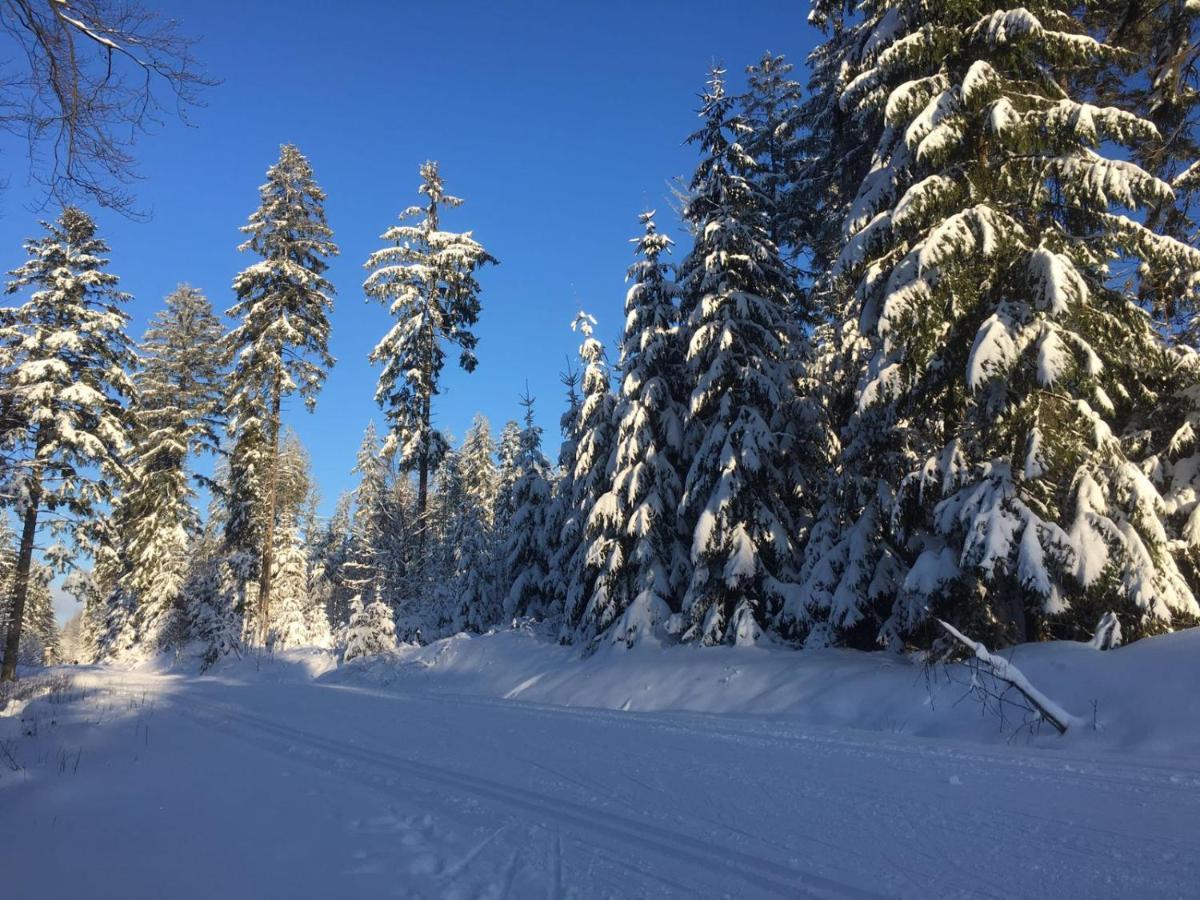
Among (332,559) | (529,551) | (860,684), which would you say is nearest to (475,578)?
(529,551)

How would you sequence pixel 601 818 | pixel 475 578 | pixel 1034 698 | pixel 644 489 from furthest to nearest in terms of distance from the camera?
pixel 475 578 → pixel 644 489 → pixel 1034 698 → pixel 601 818

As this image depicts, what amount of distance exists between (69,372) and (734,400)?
20.6 metres

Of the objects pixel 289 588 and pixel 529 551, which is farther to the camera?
pixel 289 588

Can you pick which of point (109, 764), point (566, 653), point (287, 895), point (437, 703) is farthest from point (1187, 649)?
point (566, 653)

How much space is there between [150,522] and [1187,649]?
3111cm

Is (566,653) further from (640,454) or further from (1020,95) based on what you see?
(1020,95)

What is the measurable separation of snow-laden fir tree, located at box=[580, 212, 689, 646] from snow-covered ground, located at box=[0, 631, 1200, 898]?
510 centimetres

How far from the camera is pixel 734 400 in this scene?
13727 mm

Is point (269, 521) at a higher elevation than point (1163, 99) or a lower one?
lower

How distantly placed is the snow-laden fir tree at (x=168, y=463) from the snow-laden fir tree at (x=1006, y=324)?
82.3 feet

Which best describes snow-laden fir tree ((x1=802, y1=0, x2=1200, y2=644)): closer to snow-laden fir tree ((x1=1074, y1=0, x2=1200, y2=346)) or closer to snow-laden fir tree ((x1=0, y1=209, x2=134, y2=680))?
snow-laden fir tree ((x1=1074, y1=0, x2=1200, y2=346))

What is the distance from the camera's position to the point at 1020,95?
9.07 metres

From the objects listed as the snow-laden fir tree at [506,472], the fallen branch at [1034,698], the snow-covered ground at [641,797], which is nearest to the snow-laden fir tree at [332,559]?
the snow-laden fir tree at [506,472]

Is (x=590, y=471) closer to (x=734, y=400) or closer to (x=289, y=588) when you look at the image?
(x=734, y=400)
